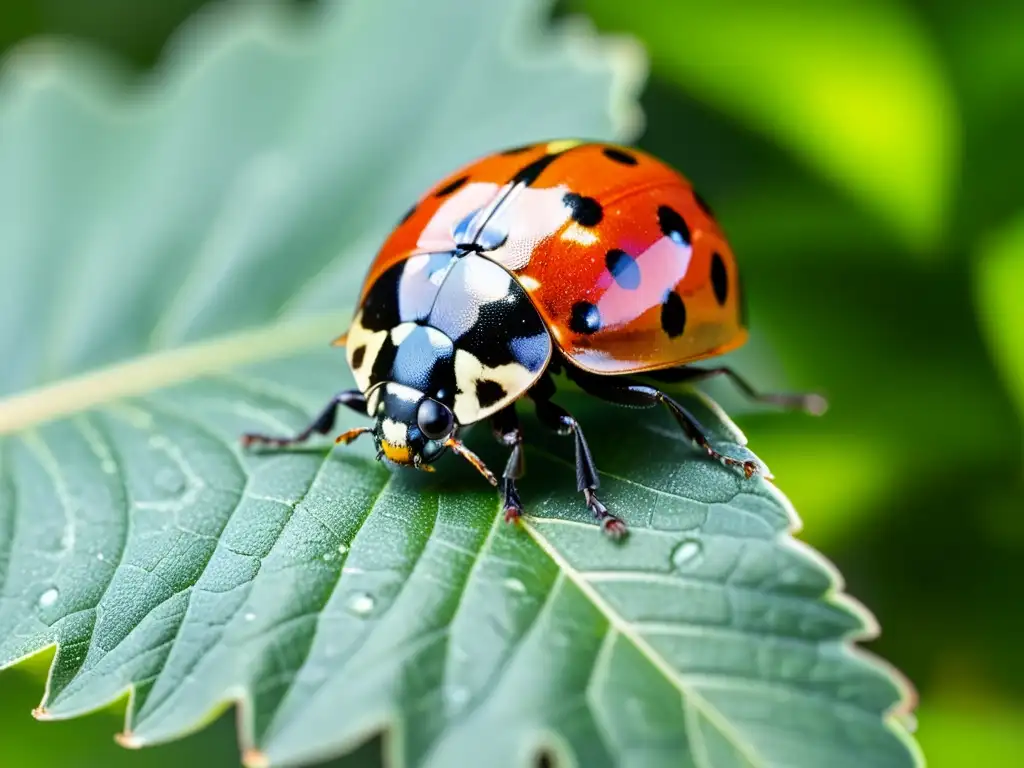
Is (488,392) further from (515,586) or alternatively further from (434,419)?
(515,586)

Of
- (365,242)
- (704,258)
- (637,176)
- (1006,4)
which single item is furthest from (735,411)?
(1006,4)

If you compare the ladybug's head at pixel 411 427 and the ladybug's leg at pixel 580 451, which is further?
the ladybug's head at pixel 411 427

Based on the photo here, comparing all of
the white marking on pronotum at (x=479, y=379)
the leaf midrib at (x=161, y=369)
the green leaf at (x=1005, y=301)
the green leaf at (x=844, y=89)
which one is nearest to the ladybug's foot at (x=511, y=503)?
the white marking on pronotum at (x=479, y=379)

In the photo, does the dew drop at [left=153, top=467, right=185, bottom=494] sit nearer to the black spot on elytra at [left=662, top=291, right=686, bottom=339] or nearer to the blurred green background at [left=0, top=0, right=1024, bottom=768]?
the blurred green background at [left=0, top=0, right=1024, bottom=768]

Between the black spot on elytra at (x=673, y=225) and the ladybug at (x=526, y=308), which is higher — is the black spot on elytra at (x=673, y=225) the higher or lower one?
the higher one

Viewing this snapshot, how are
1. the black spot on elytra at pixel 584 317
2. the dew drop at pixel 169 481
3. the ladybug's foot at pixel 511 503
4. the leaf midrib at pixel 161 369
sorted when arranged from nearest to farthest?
the ladybug's foot at pixel 511 503, the black spot on elytra at pixel 584 317, the dew drop at pixel 169 481, the leaf midrib at pixel 161 369

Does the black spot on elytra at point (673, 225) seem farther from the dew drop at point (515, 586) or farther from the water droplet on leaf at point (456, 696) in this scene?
the water droplet on leaf at point (456, 696)

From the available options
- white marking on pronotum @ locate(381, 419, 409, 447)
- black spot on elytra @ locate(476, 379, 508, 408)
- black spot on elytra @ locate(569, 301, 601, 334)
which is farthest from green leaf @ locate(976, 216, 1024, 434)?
white marking on pronotum @ locate(381, 419, 409, 447)
